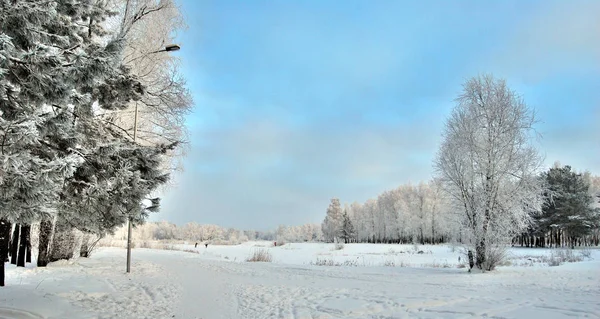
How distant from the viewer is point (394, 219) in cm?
7844

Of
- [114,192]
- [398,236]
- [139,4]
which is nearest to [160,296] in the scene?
[114,192]

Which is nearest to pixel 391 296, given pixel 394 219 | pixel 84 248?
pixel 84 248

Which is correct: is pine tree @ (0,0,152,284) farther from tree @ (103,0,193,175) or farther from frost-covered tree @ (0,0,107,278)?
tree @ (103,0,193,175)

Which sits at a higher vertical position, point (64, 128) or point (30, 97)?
point (30, 97)

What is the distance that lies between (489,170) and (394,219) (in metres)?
63.3

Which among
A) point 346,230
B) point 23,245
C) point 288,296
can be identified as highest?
point 23,245

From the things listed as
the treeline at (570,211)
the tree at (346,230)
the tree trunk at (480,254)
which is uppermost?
the treeline at (570,211)

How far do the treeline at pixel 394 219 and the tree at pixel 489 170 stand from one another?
4199 cm

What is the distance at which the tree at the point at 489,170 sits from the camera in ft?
53.9

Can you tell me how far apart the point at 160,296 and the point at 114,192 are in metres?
4.29

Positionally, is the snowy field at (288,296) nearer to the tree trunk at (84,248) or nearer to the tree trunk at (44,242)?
the tree trunk at (44,242)

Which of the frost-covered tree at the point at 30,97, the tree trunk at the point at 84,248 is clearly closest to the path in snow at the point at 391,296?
the frost-covered tree at the point at 30,97

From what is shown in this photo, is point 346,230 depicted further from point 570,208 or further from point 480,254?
point 480,254

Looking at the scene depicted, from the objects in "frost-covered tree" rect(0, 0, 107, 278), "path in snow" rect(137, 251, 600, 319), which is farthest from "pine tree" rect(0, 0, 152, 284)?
"path in snow" rect(137, 251, 600, 319)
